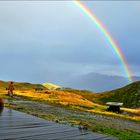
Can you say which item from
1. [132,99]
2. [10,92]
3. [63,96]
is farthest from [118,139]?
[132,99]

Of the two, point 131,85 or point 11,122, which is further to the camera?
point 131,85

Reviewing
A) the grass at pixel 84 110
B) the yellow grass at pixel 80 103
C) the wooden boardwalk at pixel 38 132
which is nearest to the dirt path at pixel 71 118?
the grass at pixel 84 110

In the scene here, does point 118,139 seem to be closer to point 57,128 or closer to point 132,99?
point 57,128

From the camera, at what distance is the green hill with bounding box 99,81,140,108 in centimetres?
8325

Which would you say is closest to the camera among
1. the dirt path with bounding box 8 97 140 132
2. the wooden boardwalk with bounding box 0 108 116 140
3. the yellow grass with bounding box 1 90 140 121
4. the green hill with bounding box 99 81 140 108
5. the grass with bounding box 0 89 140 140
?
the wooden boardwalk with bounding box 0 108 116 140

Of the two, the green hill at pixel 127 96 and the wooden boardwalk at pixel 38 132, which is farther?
the green hill at pixel 127 96

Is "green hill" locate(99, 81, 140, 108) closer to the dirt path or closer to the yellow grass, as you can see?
the yellow grass

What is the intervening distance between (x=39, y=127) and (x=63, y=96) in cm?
3797

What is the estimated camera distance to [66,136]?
53.7 ft

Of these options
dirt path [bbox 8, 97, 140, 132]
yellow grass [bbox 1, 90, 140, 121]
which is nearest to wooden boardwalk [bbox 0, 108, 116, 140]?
dirt path [bbox 8, 97, 140, 132]

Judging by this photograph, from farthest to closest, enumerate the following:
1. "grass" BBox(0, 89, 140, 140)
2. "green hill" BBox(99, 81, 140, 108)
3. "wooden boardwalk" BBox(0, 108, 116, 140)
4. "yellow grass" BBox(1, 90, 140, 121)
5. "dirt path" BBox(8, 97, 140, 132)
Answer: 1. "green hill" BBox(99, 81, 140, 108)
2. "yellow grass" BBox(1, 90, 140, 121)
3. "dirt path" BBox(8, 97, 140, 132)
4. "grass" BBox(0, 89, 140, 140)
5. "wooden boardwalk" BBox(0, 108, 116, 140)

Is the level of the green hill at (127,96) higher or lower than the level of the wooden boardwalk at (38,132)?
higher

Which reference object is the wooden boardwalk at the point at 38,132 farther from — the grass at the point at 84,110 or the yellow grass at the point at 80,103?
the yellow grass at the point at 80,103

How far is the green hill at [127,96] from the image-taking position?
8325 centimetres
